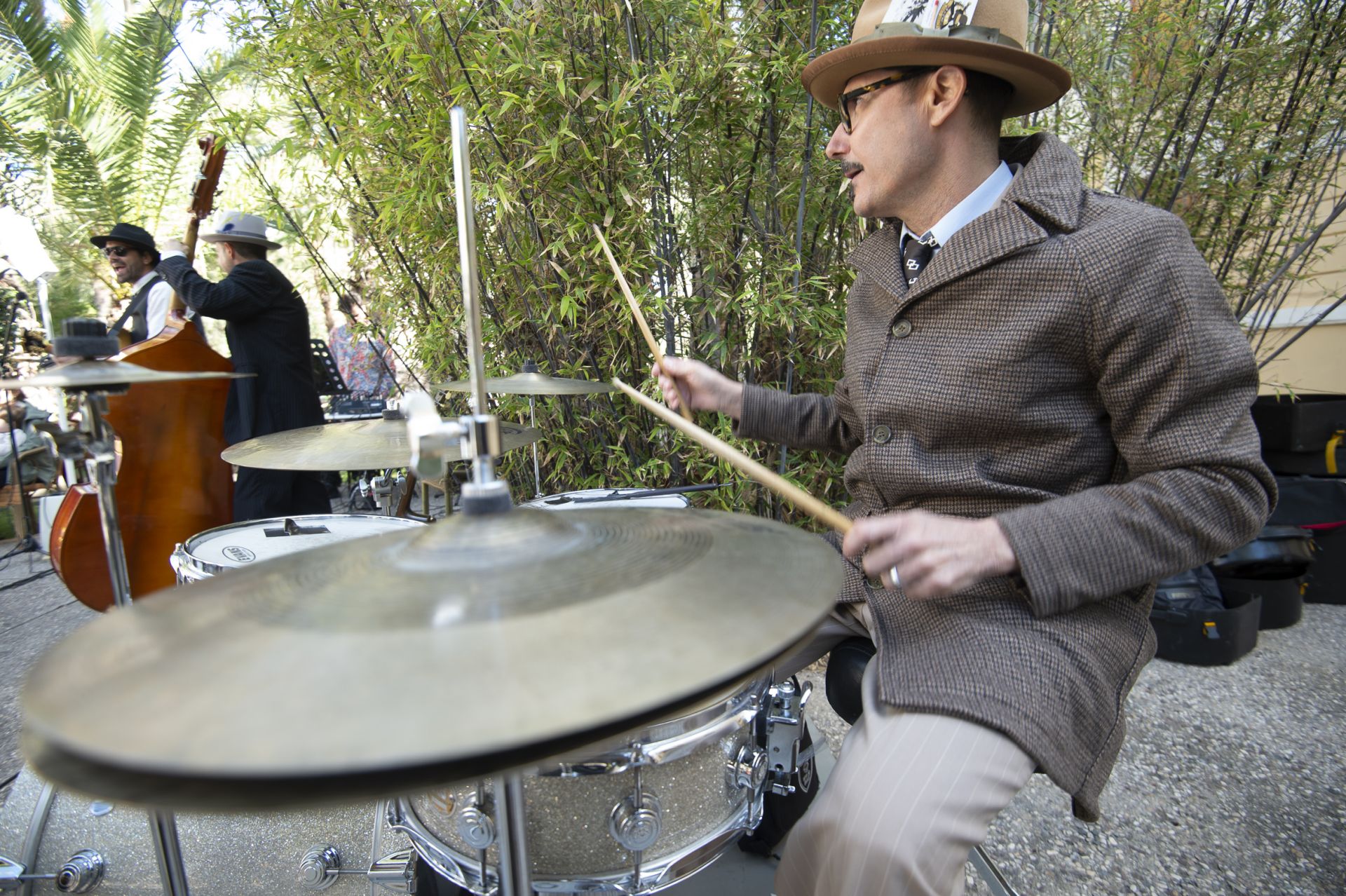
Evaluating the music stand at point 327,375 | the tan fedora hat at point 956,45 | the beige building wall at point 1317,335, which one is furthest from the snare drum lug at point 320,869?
the beige building wall at point 1317,335

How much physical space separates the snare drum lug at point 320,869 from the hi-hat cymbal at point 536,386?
1.16 metres

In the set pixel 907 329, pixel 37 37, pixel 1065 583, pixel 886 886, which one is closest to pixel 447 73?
pixel 907 329

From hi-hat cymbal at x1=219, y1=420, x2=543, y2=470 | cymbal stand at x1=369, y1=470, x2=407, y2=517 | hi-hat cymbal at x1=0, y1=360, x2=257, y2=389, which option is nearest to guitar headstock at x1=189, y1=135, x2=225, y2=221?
cymbal stand at x1=369, y1=470, x2=407, y2=517

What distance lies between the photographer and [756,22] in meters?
1.96

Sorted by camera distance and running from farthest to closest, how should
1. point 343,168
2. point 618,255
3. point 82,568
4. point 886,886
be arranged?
point 343,168
point 82,568
point 618,255
point 886,886

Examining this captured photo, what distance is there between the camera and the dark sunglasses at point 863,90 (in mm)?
1248

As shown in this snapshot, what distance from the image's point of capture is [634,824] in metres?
0.99

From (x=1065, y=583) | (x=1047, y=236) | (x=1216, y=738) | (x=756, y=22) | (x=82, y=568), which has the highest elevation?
(x=756, y=22)

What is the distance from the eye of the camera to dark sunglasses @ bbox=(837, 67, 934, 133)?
1.25 meters

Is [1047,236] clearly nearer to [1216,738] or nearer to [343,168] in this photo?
[1216,738]

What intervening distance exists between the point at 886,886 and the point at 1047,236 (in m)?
0.95

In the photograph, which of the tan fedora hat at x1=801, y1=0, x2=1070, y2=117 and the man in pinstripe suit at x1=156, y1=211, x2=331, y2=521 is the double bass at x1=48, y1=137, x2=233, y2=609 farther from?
the tan fedora hat at x1=801, y1=0, x2=1070, y2=117

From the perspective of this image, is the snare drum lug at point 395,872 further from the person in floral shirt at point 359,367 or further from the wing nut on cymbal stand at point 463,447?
the person in floral shirt at point 359,367

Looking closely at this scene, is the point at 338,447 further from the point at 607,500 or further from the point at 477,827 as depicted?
the point at 477,827
